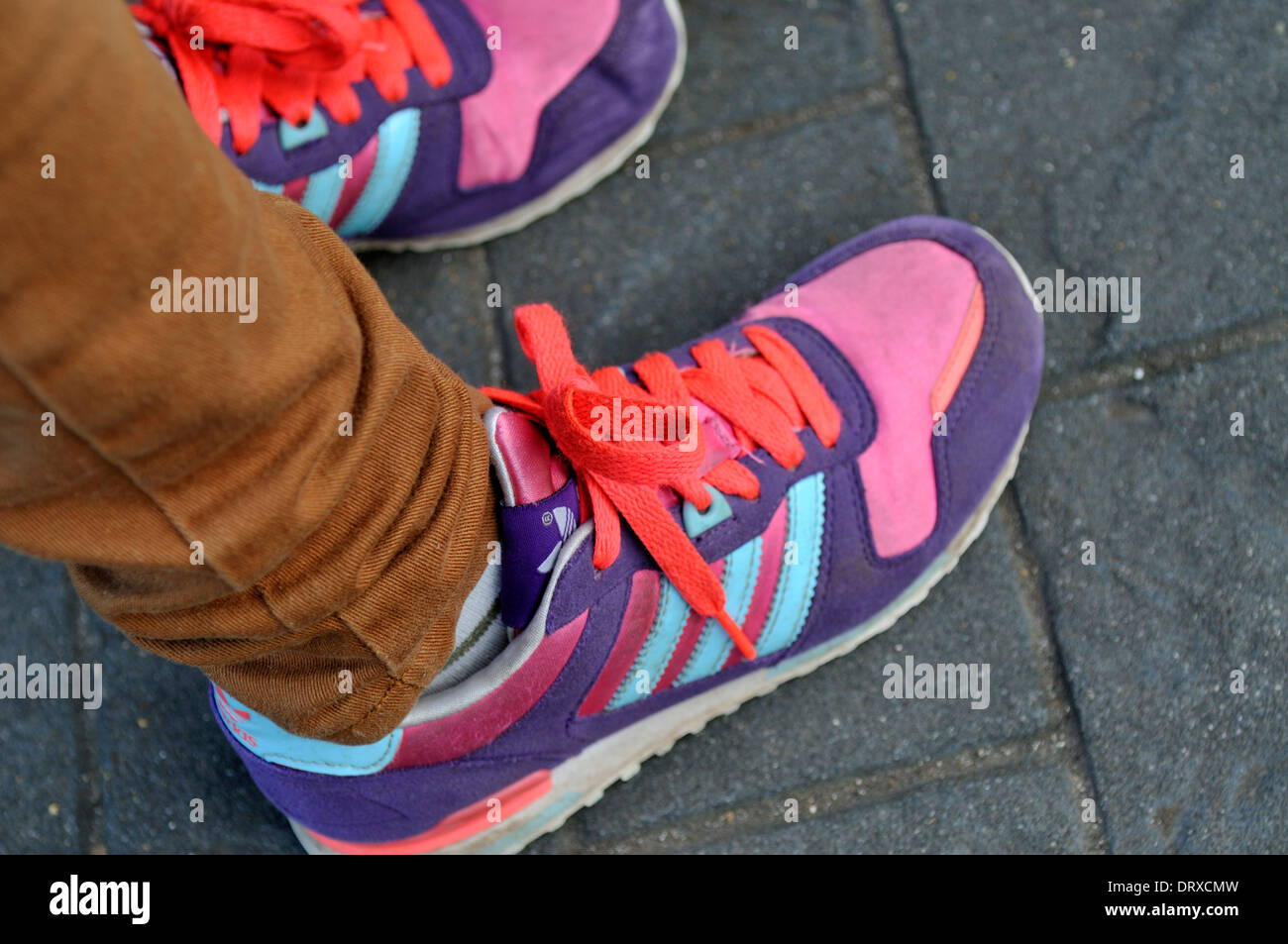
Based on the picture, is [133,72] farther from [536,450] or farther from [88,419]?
[536,450]

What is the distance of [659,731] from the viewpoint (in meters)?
1.32

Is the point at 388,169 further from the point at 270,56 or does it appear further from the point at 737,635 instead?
the point at 737,635

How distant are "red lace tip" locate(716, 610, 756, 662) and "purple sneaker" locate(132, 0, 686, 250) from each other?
720 mm

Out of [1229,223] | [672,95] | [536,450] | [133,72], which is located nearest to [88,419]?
[133,72]

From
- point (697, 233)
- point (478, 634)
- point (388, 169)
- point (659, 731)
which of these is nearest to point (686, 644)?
point (659, 731)

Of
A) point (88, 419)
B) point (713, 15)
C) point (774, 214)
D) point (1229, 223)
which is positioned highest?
point (713, 15)

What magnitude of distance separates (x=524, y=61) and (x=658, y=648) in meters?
→ 0.87

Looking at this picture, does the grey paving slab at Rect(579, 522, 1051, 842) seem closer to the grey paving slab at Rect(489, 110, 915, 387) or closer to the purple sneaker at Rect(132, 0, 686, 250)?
the grey paving slab at Rect(489, 110, 915, 387)

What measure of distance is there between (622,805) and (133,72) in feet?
3.50

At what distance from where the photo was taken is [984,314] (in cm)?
135

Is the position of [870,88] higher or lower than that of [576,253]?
higher

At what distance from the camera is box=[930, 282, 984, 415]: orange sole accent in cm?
132

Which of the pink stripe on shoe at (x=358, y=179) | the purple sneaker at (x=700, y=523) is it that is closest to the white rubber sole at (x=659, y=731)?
the purple sneaker at (x=700, y=523)

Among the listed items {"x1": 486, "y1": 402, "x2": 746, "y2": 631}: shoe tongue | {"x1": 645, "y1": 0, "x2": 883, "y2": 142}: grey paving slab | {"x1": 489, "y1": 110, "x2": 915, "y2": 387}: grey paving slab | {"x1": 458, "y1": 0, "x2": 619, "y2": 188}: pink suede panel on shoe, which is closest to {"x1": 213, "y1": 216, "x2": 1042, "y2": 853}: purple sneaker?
{"x1": 486, "y1": 402, "x2": 746, "y2": 631}: shoe tongue
